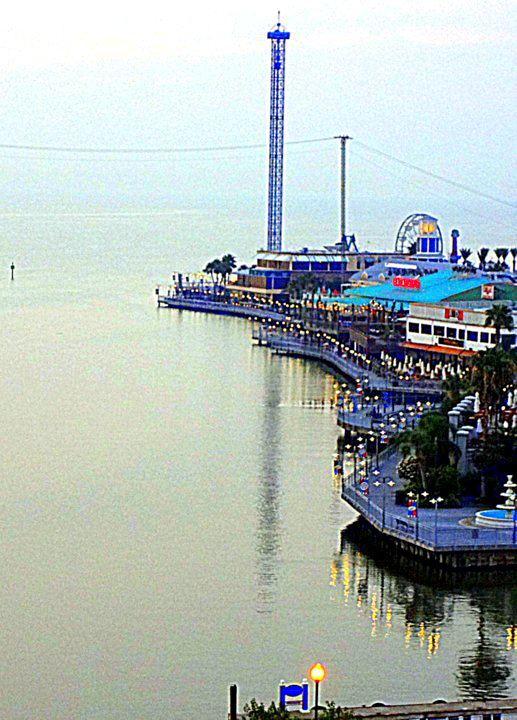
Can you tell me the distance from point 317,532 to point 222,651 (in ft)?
36.8

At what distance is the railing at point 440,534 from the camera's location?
4216 centimetres

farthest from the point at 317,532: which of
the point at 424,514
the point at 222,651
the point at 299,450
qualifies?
the point at 299,450

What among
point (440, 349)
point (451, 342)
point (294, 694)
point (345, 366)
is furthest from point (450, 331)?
point (294, 694)

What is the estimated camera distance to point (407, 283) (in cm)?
10931

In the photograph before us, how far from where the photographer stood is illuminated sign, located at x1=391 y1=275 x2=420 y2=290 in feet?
353

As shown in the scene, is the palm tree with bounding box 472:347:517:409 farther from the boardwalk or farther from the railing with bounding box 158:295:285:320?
the railing with bounding box 158:295:285:320

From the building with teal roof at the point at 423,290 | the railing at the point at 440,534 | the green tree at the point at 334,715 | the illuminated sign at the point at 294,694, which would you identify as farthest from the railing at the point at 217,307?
the green tree at the point at 334,715

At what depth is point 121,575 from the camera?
140 ft

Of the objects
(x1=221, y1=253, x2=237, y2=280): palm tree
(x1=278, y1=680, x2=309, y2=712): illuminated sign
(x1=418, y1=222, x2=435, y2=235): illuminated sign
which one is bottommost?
(x1=278, y1=680, x2=309, y2=712): illuminated sign

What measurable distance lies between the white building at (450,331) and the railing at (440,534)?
36.8 metres

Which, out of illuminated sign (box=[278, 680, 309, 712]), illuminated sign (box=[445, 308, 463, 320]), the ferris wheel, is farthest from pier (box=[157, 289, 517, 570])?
the ferris wheel

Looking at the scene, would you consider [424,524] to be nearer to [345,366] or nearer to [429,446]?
[429,446]

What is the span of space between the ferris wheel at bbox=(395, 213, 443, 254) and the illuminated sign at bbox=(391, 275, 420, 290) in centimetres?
3152

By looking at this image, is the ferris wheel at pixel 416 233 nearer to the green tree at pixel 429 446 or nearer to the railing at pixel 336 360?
the railing at pixel 336 360
